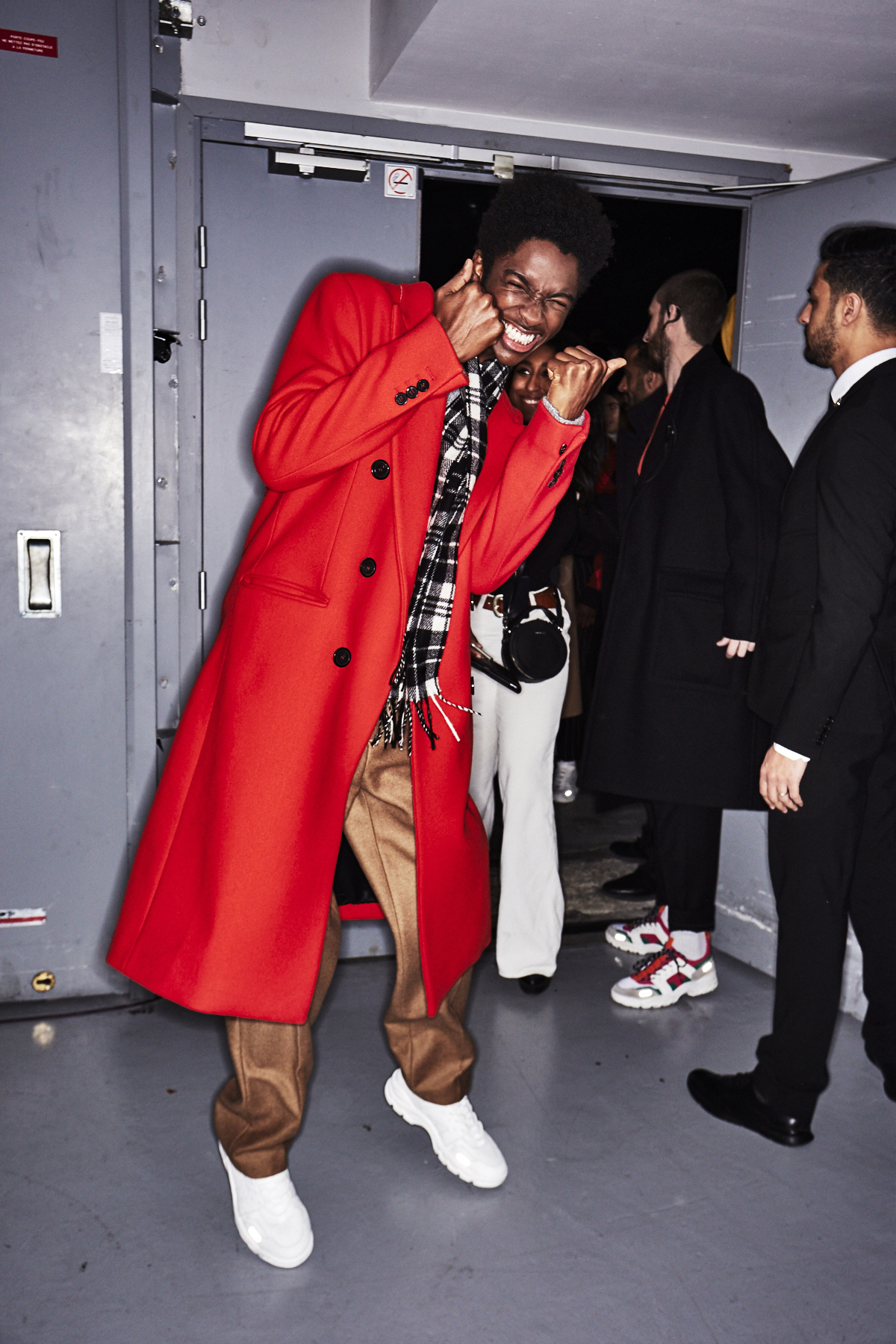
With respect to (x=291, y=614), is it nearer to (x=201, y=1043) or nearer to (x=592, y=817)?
(x=201, y=1043)

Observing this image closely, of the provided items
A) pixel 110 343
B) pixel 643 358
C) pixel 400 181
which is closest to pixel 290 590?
pixel 110 343

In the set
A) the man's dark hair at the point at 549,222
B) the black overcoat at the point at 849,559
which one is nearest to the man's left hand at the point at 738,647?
the black overcoat at the point at 849,559

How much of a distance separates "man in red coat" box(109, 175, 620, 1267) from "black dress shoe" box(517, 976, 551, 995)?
0.99m

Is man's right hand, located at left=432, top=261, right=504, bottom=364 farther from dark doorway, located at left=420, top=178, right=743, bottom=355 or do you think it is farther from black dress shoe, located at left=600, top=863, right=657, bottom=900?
dark doorway, located at left=420, top=178, right=743, bottom=355

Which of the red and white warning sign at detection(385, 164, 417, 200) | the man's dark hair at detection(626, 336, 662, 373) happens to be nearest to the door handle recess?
the red and white warning sign at detection(385, 164, 417, 200)

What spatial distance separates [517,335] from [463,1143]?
1.55 meters

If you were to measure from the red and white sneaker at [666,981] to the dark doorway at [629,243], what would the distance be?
116 inches

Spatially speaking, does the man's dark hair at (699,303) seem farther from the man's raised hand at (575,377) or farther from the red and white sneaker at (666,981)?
the red and white sneaker at (666,981)

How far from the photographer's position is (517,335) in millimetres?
1803

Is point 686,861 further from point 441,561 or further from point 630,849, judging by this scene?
point 441,561

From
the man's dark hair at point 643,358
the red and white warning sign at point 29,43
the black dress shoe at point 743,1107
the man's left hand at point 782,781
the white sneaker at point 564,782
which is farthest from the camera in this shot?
the white sneaker at point 564,782

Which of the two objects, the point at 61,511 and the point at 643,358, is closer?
the point at 61,511

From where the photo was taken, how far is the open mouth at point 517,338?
180cm

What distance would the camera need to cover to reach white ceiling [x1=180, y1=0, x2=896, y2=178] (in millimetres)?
2264
